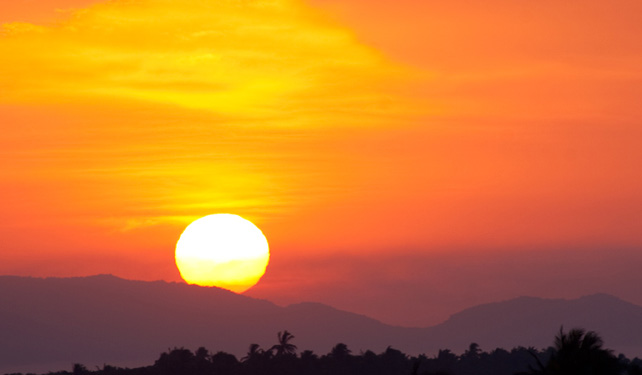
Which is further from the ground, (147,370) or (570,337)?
(147,370)

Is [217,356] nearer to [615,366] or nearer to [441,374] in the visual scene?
[441,374]

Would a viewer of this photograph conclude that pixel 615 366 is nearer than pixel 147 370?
Yes

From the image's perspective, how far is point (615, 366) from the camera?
215 feet

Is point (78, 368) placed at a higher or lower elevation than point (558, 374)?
higher

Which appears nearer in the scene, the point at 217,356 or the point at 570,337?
the point at 570,337

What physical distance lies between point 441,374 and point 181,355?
110m

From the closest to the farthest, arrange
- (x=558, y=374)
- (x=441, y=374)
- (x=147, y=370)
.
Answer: (x=558, y=374), (x=441, y=374), (x=147, y=370)

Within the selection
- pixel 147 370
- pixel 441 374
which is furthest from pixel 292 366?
pixel 441 374

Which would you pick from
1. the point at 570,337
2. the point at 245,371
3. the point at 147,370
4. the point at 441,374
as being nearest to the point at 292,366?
the point at 245,371

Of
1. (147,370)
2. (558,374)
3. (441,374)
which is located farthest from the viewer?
(147,370)

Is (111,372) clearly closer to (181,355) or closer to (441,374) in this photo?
(181,355)

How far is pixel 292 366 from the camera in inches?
7805

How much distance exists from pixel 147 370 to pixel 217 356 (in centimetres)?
1146

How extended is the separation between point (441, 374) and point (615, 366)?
24.6 m
